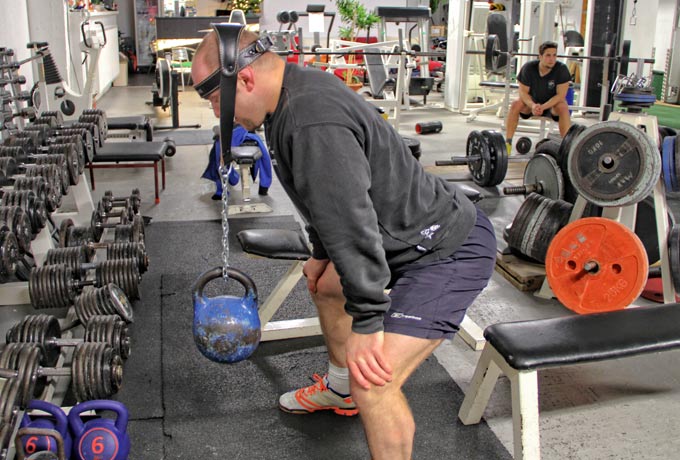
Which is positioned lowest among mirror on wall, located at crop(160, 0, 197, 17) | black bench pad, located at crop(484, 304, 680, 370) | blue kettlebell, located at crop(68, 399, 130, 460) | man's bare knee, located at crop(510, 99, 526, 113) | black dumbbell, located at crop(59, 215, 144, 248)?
blue kettlebell, located at crop(68, 399, 130, 460)

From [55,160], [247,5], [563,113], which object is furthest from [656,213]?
[247,5]

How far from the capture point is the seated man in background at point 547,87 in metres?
4.90

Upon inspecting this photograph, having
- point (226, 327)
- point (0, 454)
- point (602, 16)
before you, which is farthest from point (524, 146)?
point (0, 454)

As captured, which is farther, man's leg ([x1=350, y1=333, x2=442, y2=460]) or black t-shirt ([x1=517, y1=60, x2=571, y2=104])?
black t-shirt ([x1=517, y1=60, x2=571, y2=104])

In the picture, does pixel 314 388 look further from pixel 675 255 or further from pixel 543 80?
pixel 543 80

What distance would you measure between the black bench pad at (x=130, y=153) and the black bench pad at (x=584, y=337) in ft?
8.58

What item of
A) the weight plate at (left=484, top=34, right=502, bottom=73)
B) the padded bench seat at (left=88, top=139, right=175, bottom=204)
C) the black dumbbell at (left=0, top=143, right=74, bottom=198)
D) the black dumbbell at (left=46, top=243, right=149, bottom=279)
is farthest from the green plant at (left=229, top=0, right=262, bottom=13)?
the black dumbbell at (left=46, top=243, right=149, bottom=279)

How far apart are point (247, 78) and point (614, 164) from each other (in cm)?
150

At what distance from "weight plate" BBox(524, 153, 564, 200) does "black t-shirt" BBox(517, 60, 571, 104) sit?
201cm

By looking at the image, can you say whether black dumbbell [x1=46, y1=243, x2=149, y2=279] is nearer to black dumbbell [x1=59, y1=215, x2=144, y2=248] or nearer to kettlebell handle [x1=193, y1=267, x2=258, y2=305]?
black dumbbell [x1=59, y1=215, x2=144, y2=248]

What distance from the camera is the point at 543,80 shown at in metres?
4.96

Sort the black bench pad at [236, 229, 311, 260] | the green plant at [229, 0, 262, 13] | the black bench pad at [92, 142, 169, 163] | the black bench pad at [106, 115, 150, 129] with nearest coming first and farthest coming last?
the black bench pad at [236, 229, 311, 260]
the black bench pad at [92, 142, 169, 163]
the black bench pad at [106, 115, 150, 129]
the green plant at [229, 0, 262, 13]

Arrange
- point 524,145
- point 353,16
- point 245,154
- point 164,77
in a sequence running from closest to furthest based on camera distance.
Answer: point 245,154, point 524,145, point 164,77, point 353,16

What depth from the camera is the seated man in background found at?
490cm
